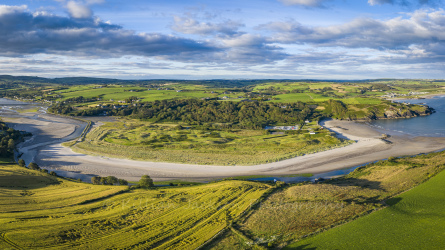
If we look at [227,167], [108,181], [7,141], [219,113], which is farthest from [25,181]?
[219,113]

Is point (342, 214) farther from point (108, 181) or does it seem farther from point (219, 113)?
point (219, 113)

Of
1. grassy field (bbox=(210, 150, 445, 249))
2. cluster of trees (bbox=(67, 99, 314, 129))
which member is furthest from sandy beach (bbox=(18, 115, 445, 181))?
cluster of trees (bbox=(67, 99, 314, 129))

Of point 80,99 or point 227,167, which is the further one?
point 80,99

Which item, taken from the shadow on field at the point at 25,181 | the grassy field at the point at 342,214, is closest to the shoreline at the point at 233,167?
the shadow on field at the point at 25,181

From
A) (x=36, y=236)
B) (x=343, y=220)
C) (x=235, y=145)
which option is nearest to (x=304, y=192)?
(x=343, y=220)

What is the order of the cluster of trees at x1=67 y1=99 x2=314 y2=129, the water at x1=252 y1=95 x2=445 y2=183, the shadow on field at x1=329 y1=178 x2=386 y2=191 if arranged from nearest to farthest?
the shadow on field at x1=329 y1=178 x2=386 y2=191 < the water at x1=252 y1=95 x2=445 y2=183 < the cluster of trees at x1=67 y1=99 x2=314 y2=129

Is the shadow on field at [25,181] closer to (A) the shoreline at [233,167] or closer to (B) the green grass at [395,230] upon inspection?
(A) the shoreline at [233,167]

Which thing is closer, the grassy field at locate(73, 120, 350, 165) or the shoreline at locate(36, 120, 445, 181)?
the shoreline at locate(36, 120, 445, 181)

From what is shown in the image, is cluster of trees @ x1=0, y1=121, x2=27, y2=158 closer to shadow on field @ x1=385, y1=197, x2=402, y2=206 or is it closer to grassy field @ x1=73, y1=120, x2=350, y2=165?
grassy field @ x1=73, y1=120, x2=350, y2=165
